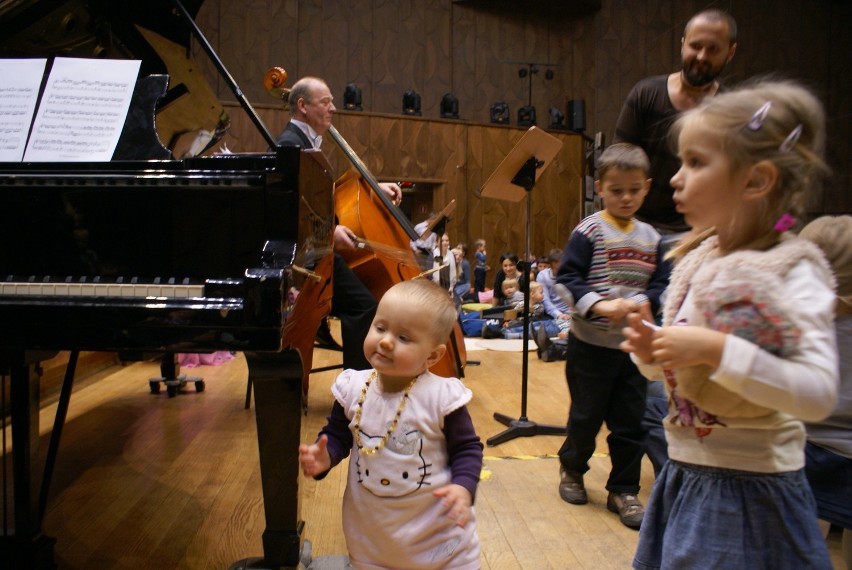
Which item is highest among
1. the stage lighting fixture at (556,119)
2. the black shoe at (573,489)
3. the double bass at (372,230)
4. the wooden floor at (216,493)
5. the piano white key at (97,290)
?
the stage lighting fixture at (556,119)

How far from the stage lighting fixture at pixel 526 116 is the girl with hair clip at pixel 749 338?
10.2m

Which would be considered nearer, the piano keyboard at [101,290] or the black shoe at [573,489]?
the piano keyboard at [101,290]

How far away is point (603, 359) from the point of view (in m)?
2.42

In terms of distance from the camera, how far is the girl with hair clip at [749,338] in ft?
3.21

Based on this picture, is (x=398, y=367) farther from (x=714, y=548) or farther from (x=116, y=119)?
(x=116, y=119)

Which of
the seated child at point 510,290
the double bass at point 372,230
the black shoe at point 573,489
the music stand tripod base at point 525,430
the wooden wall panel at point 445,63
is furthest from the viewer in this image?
the wooden wall panel at point 445,63

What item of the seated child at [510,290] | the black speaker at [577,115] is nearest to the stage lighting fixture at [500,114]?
the black speaker at [577,115]

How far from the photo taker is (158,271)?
69.2 inches

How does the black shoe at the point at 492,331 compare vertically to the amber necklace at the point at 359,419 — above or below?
below

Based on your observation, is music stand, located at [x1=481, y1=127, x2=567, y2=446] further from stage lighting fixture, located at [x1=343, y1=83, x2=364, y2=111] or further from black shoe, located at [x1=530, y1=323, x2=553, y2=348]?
stage lighting fixture, located at [x1=343, y1=83, x2=364, y2=111]

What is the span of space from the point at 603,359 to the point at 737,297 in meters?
1.42

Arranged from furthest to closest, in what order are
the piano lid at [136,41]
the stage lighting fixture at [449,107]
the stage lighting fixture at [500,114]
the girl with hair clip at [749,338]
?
the stage lighting fixture at [500,114] < the stage lighting fixture at [449,107] < the piano lid at [136,41] < the girl with hair clip at [749,338]

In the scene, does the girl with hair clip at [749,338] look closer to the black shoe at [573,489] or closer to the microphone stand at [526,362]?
the black shoe at [573,489]

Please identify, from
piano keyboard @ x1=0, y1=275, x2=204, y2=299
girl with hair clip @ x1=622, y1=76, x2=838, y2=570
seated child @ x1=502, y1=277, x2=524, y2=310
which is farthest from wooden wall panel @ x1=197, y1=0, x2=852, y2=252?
girl with hair clip @ x1=622, y1=76, x2=838, y2=570
